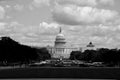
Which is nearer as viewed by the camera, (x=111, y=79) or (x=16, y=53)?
(x=111, y=79)

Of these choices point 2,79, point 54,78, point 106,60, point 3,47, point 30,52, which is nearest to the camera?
point 2,79

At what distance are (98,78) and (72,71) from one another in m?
5.32

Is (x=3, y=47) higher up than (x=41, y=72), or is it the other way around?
(x=3, y=47)

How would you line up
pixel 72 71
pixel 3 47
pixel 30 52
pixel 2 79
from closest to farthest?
1. pixel 2 79
2. pixel 72 71
3. pixel 3 47
4. pixel 30 52

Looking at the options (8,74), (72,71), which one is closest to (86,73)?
(72,71)

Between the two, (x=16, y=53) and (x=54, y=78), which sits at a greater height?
(x=16, y=53)

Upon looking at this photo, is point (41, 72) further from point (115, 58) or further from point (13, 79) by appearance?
point (115, 58)

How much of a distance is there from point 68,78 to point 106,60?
68.9 meters

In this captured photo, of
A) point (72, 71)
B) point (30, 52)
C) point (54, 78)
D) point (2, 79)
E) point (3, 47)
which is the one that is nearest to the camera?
point (2, 79)

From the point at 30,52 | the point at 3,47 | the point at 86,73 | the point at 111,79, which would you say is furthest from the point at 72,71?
the point at 30,52

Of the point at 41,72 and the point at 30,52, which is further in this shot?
the point at 30,52

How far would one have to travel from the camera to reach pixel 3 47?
4432 inches

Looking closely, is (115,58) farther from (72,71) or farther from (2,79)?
(2,79)

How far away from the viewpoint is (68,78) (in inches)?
2066
